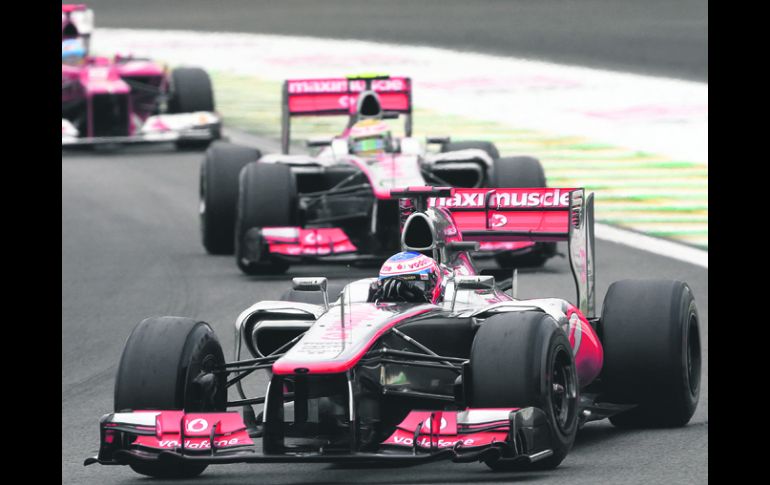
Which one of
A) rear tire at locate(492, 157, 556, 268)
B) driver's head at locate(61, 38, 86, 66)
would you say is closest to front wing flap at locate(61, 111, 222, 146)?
driver's head at locate(61, 38, 86, 66)

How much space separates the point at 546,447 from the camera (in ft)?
32.0

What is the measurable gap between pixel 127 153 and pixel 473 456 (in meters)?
20.9

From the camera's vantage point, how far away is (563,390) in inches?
400

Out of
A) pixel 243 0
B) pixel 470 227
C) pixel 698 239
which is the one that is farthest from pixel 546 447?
pixel 243 0

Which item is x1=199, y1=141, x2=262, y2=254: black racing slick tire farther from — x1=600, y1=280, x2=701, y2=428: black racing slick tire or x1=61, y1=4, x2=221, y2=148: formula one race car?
x1=600, y1=280, x2=701, y2=428: black racing slick tire

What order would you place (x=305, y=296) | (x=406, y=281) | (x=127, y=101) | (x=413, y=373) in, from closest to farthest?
(x=413, y=373) → (x=406, y=281) → (x=305, y=296) → (x=127, y=101)

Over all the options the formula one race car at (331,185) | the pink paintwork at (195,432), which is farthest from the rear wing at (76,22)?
the pink paintwork at (195,432)

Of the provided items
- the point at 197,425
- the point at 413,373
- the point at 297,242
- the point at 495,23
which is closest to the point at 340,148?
the point at 297,242

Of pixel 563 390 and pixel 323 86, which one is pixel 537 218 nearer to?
pixel 563 390

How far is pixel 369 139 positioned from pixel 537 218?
7.15 meters

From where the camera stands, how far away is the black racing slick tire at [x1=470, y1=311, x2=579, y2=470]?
31.7 ft

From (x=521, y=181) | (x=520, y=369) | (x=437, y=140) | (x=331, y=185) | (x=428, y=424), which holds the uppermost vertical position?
(x=437, y=140)

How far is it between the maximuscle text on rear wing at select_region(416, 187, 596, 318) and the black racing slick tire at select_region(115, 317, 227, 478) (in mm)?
2605
